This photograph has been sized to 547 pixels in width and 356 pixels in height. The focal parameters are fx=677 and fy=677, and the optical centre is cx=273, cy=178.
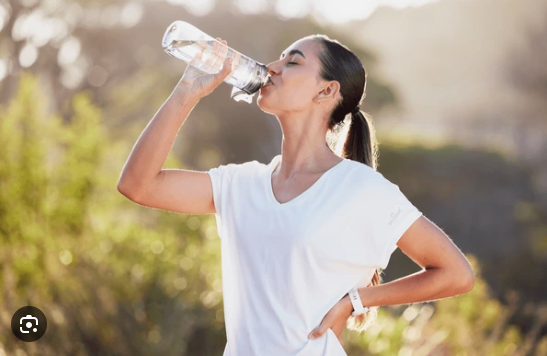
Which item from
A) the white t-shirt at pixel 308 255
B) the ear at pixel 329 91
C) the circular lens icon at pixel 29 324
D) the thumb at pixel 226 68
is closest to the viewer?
the white t-shirt at pixel 308 255

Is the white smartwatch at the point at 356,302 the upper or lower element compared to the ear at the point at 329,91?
lower

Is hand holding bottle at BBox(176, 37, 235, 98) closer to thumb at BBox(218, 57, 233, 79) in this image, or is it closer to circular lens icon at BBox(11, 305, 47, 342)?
thumb at BBox(218, 57, 233, 79)

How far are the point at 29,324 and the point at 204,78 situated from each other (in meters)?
1.87

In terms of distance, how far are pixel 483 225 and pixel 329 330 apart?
1124cm

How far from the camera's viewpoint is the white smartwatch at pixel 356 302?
1.57 meters

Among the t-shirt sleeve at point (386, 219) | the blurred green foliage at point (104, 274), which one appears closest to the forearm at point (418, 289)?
the t-shirt sleeve at point (386, 219)

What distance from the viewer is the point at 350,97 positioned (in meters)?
1.82

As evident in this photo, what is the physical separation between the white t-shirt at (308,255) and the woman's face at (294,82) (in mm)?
234

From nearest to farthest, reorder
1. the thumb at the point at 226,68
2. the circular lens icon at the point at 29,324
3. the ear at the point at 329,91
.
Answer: the thumb at the point at 226,68
the ear at the point at 329,91
the circular lens icon at the point at 29,324

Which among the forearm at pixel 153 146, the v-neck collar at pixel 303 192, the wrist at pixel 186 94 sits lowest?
the v-neck collar at pixel 303 192

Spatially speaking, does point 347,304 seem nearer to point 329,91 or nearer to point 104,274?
point 329,91

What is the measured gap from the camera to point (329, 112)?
1.79 m

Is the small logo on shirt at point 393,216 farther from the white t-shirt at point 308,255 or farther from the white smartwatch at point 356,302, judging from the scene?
the white smartwatch at point 356,302

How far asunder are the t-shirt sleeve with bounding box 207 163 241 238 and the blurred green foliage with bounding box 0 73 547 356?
4.41 ft
